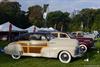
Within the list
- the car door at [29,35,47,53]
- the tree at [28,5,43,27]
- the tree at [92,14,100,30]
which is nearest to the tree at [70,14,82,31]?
the tree at [92,14,100,30]

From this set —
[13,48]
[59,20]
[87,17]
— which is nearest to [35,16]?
[59,20]

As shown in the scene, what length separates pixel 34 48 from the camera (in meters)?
17.7

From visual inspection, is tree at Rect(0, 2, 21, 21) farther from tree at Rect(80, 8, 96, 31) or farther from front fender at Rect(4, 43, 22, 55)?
front fender at Rect(4, 43, 22, 55)

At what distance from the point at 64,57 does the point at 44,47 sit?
4.17ft

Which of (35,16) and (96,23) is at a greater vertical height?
(35,16)

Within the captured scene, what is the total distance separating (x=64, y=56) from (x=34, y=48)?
1878mm

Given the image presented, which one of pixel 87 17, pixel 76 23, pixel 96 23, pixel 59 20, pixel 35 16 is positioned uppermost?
pixel 87 17

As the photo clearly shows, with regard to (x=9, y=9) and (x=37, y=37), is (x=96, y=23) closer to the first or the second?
(x=9, y=9)

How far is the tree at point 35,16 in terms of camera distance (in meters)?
103

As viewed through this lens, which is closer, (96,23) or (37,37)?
(37,37)

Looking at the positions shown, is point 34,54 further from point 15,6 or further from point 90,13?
point 90,13

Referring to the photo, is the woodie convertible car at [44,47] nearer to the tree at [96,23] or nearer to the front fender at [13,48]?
the front fender at [13,48]

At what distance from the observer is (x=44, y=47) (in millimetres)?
17297

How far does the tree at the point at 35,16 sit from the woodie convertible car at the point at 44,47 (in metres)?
83.1
